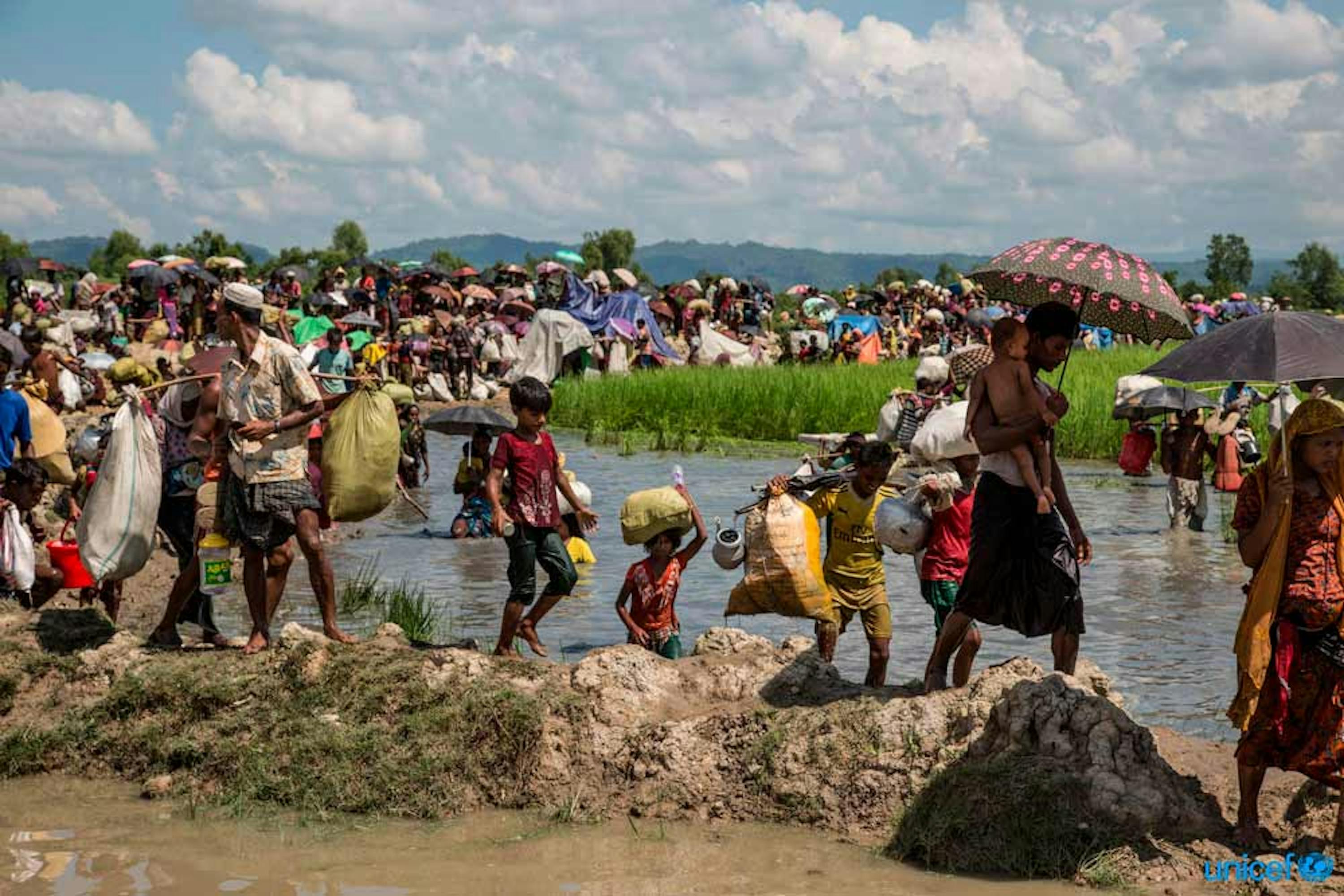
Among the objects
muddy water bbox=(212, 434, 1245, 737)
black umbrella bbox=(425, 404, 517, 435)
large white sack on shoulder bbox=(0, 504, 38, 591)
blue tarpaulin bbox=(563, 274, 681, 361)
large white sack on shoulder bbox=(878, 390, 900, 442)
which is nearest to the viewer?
large white sack on shoulder bbox=(0, 504, 38, 591)

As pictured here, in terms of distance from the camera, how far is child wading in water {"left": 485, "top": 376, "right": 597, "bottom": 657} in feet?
22.1

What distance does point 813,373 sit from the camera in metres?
24.5

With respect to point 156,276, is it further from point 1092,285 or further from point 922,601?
point 1092,285

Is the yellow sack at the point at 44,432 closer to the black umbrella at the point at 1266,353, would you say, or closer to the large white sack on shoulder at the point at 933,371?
the large white sack on shoulder at the point at 933,371

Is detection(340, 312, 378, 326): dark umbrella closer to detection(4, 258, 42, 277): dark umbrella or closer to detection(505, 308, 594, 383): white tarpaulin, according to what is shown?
detection(505, 308, 594, 383): white tarpaulin

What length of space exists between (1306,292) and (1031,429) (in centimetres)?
5726

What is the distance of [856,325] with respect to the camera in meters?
32.4

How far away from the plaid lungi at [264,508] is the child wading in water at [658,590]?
4.75 feet

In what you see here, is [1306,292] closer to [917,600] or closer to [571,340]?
[571,340]

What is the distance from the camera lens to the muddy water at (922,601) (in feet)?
28.1

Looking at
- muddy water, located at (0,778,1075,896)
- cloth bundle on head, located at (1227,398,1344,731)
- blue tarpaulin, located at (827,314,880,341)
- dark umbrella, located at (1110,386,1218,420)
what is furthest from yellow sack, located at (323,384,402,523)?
blue tarpaulin, located at (827,314,880,341)

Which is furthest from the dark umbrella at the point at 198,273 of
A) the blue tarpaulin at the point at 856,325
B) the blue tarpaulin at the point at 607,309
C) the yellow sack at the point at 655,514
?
the yellow sack at the point at 655,514

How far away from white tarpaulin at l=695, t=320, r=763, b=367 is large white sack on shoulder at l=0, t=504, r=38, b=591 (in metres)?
23.4

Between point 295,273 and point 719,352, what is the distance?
8035 millimetres
